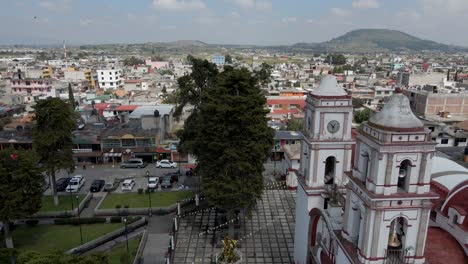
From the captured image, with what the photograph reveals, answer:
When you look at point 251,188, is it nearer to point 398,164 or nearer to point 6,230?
point 398,164

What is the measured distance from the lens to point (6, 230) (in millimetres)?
26062

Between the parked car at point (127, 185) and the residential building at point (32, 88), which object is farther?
the residential building at point (32, 88)

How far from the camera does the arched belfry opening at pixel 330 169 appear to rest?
2095cm

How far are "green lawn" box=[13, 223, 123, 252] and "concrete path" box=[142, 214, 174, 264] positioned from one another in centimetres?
304

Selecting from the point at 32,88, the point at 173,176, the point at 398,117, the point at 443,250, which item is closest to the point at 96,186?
the point at 173,176

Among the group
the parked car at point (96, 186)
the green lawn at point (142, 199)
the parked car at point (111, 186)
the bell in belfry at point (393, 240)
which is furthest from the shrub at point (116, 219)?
the bell in belfry at point (393, 240)

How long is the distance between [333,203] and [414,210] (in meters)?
5.54

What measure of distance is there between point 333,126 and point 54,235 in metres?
24.6

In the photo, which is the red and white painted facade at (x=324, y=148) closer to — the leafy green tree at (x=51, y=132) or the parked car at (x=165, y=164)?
the leafy green tree at (x=51, y=132)

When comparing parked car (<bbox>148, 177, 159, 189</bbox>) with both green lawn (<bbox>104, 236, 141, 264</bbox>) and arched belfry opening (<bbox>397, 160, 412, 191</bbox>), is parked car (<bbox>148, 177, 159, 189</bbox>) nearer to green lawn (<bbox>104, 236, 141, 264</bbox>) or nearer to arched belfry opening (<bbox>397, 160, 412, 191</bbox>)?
green lawn (<bbox>104, 236, 141, 264</bbox>)

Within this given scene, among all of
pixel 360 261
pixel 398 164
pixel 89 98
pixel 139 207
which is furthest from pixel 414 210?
pixel 89 98

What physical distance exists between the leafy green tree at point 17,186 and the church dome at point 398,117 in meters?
24.5

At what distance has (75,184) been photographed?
38.0m

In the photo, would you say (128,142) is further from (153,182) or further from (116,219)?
(116,219)
